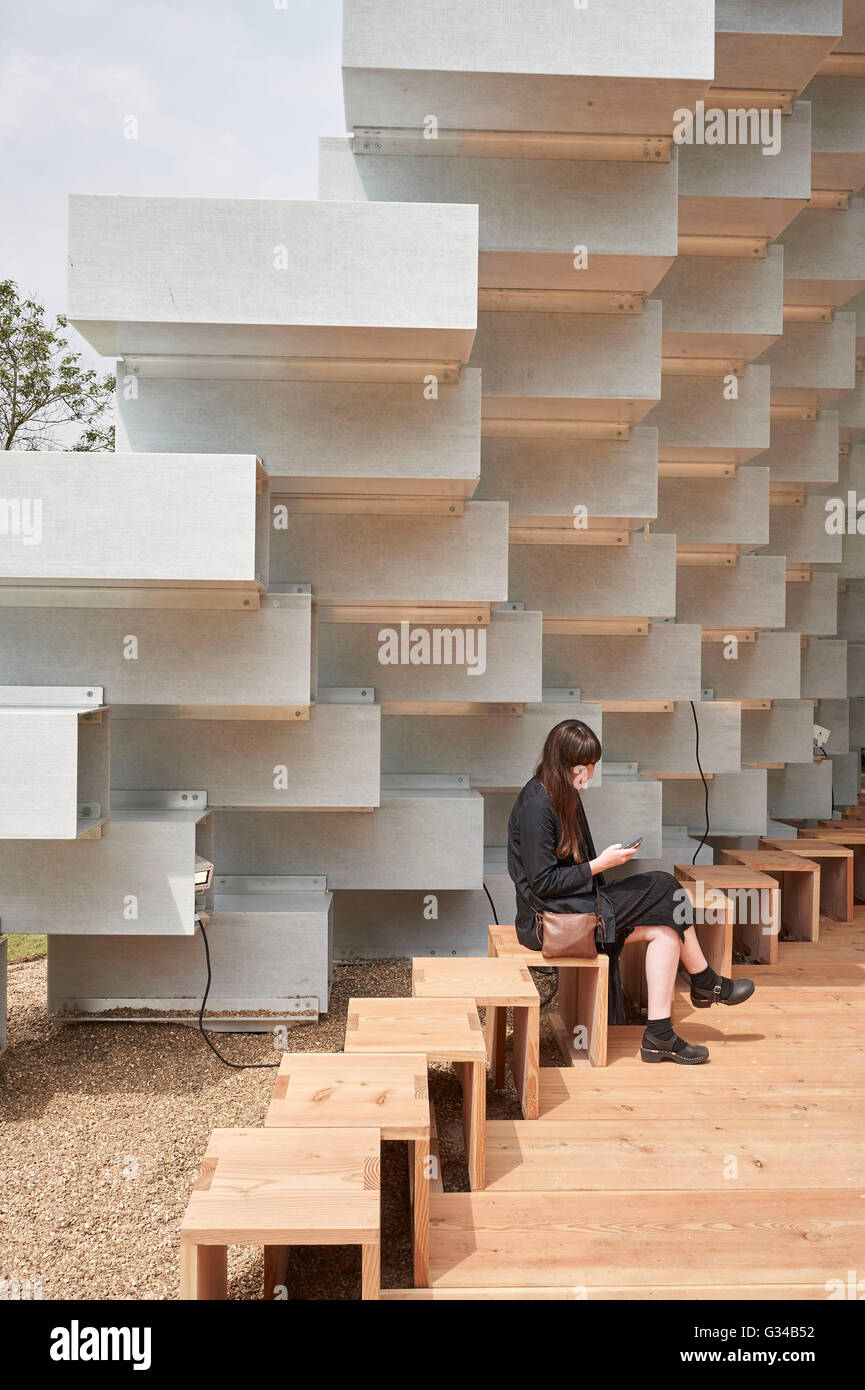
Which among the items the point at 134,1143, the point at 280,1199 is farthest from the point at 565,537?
the point at 280,1199

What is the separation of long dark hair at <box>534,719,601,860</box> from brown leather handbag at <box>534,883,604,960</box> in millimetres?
247

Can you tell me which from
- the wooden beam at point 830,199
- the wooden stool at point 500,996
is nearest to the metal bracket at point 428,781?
the wooden stool at point 500,996

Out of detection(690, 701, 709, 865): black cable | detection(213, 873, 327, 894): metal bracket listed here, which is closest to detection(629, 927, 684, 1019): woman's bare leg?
detection(213, 873, 327, 894): metal bracket

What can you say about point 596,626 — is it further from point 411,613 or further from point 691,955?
point 691,955

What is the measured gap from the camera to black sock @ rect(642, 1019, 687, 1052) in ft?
8.13

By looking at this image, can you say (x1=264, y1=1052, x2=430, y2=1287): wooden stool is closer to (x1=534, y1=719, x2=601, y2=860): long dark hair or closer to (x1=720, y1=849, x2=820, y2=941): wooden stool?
(x1=534, y1=719, x2=601, y2=860): long dark hair

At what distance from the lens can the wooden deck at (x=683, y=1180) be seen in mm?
1594

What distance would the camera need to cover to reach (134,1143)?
89.8 inches

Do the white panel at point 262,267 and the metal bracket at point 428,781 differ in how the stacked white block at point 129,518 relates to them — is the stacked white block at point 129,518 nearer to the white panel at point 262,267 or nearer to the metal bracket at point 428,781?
the white panel at point 262,267

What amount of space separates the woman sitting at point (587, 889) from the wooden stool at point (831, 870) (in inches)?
50.9

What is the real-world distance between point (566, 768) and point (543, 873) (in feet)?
0.97

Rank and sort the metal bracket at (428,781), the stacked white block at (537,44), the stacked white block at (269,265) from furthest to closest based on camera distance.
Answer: the metal bracket at (428,781), the stacked white block at (537,44), the stacked white block at (269,265)

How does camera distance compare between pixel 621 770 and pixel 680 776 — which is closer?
pixel 621 770

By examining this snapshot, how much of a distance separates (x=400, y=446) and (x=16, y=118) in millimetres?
6258
